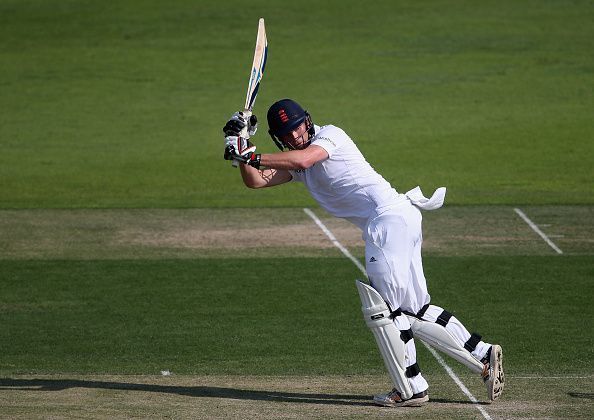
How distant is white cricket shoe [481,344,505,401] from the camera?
8.13m

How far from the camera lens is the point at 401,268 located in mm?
8242

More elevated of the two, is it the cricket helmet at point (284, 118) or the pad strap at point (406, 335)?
the cricket helmet at point (284, 118)

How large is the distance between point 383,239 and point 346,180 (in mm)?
502

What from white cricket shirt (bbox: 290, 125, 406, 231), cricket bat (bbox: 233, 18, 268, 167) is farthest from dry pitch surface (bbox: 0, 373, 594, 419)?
cricket bat (bbox: 233, 18, 268, 167)

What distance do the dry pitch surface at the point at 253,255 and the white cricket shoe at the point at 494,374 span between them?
10cm

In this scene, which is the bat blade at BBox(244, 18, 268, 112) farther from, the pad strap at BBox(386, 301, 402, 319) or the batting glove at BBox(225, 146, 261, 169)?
the pad strap at BBox(386, 301, 402, 319)

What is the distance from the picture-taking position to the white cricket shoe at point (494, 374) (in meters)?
8.13

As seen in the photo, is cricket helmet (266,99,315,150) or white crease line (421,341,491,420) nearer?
white crease line (421,341,491,420)

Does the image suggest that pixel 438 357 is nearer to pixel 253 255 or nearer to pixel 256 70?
pixel 256 70

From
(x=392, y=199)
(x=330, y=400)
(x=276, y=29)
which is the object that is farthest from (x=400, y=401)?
(x=276, y=29)

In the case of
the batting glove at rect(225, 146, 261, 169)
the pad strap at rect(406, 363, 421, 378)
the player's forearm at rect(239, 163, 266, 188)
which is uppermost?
the batting glove at rect(225, 146, 261, 169)

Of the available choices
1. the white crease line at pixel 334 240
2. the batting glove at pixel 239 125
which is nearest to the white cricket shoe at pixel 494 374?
the batting glove at pixel 239 125

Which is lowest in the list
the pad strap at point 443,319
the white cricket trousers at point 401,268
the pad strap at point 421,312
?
the pad strap at point 443,319

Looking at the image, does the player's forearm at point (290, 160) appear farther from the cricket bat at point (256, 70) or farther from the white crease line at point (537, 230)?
the white crease line at point (537, 230)
